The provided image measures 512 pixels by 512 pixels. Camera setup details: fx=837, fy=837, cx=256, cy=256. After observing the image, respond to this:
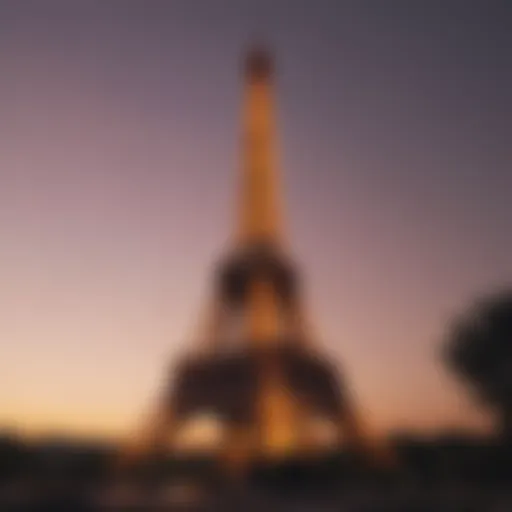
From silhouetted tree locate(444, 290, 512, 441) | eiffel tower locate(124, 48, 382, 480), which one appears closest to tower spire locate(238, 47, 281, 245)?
eiffel tower locate(124, 48, 382, 480)

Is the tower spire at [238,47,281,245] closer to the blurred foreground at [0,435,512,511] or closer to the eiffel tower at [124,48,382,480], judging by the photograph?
the eiffel tower at [124,48,382,480]

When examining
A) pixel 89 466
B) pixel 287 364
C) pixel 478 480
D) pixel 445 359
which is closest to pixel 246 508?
pixel 478 480

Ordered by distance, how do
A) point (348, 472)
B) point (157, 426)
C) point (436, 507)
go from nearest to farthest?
point (436, 507) < point (348, 472) < point (157, 426)

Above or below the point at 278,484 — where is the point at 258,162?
above

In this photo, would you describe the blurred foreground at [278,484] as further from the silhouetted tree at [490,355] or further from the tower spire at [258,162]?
the tower spire at [258,162]

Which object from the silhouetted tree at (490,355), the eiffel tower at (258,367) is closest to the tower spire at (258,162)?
the eiffel tower at (258,367)

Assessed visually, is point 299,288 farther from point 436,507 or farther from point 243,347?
point 436,507
